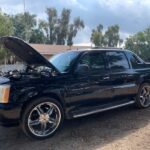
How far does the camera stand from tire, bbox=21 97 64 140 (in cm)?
567

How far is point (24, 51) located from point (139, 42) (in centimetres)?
4071

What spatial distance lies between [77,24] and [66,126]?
55.7 m

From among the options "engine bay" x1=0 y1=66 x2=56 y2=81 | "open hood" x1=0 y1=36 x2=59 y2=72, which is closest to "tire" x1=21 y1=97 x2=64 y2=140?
"engine bay" x1=0 y1=66 x2=56 y2=81

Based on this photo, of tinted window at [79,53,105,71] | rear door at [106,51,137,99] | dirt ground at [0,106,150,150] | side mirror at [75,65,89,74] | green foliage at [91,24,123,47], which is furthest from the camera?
green foliage at [91,24,123,47]

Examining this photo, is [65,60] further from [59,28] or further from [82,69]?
[59,28]

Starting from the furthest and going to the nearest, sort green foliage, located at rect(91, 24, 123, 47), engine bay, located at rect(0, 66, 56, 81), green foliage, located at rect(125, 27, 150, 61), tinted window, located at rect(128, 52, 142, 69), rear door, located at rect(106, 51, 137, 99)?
green foliage, located at rect(91, 24, 123, 47)
green foliage, located at rect(125, 27, 150, 61)
tinted window, located at rect(128, 52, 142, 69)
rear door, located at rect(106, 51, 137, 99)
engine bay, located at rect(0, 66, 56, 81)

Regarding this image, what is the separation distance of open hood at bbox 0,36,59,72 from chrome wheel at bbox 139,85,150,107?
304cm

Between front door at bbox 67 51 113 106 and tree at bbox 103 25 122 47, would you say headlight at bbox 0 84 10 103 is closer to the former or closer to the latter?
front door at bbox 67 51 113 106

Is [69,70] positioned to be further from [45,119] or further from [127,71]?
[127,71]

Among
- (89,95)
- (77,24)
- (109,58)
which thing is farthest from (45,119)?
(77,24)

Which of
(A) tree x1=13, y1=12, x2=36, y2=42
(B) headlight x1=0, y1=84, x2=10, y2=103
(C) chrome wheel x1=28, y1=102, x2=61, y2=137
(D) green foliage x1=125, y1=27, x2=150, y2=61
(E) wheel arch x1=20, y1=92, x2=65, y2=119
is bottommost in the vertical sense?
(C) chrome wheel x1=28, y1=102, x2=61, y2=137

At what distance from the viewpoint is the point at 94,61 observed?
693cm

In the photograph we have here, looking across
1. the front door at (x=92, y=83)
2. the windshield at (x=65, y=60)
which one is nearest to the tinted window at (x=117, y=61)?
the front door at (x=92, y=83)

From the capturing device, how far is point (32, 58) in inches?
245
